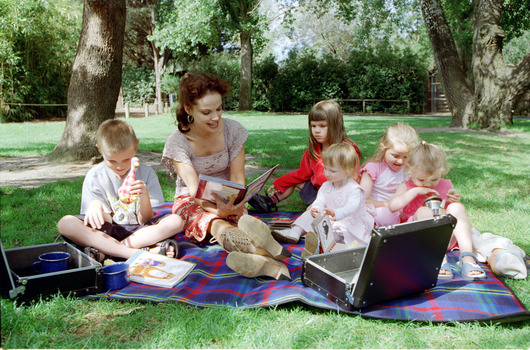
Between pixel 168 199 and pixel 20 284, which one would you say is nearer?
pixel 20 284

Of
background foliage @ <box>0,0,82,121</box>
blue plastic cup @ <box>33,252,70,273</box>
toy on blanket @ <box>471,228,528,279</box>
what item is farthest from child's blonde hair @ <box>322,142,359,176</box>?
background foliage @ <box>0,0,82,121</box>

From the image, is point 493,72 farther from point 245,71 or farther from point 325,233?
point 245,71

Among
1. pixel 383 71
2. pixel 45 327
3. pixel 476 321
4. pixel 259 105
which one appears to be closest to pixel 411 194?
pixel 476 321

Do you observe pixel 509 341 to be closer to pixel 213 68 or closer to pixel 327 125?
pixel 327 125

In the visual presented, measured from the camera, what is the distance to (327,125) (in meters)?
3.96

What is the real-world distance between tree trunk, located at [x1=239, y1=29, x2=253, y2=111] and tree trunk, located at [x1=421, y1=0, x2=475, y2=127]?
1190 cm

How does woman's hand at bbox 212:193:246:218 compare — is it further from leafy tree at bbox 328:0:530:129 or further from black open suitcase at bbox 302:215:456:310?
leafy tree at bbox 328:0:530:129

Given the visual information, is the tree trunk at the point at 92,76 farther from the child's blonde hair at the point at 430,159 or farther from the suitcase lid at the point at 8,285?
the child's blonde hair at the point at 430,159

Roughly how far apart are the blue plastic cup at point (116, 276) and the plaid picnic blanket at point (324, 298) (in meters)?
0.04

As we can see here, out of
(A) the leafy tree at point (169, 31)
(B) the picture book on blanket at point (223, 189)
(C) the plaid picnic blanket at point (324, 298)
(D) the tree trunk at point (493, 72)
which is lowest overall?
(C) the plaid picnic blanket at point (324, 298)

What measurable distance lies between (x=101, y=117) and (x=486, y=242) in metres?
5.32

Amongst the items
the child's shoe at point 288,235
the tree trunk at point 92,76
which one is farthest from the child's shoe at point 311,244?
the tree trunk at point 92,76

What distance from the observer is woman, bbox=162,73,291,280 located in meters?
2.88

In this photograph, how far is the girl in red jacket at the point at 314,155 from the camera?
155 inches
